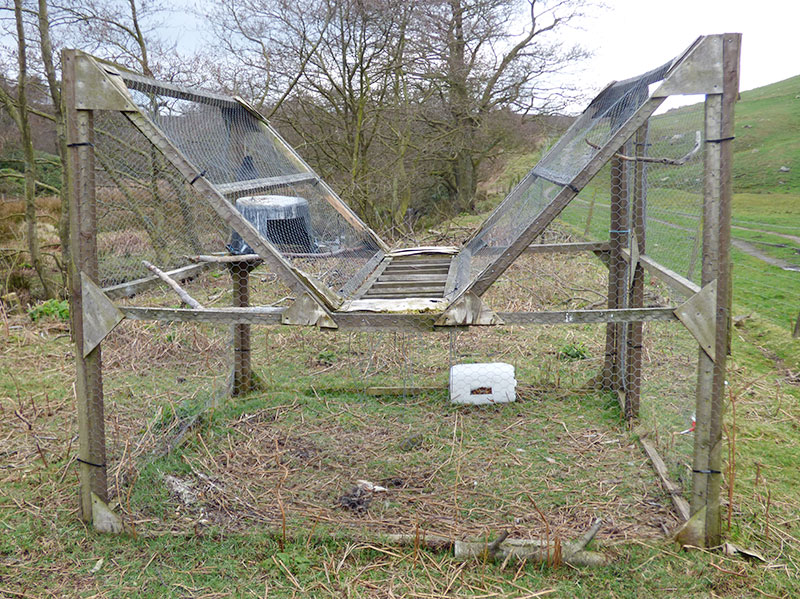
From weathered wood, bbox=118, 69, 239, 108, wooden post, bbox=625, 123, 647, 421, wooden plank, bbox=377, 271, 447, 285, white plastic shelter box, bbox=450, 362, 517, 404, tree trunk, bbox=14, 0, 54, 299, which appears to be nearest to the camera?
weathered wood, bbox=118, 69, 239, 108

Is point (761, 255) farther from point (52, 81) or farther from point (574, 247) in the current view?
point (52, 81)

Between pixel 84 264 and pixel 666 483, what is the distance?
3194 mm

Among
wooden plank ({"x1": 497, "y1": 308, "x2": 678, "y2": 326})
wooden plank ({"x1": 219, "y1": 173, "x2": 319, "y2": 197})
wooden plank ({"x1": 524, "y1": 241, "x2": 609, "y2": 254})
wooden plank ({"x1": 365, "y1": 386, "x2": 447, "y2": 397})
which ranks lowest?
wooden plank ({"x1": 365, "y1": 386, "x2": 447, "y2": 397})

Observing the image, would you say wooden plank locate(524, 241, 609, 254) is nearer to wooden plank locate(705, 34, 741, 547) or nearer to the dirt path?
wooden plank locate(705, 34, 741, 547)

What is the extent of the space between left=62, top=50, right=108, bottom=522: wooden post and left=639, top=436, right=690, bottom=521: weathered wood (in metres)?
2.87

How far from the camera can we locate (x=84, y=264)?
3.01 m

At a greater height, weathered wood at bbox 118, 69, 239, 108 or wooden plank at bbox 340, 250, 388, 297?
weathered wood at bbox 118, 69, 239, 108

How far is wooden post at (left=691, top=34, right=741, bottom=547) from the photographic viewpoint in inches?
107

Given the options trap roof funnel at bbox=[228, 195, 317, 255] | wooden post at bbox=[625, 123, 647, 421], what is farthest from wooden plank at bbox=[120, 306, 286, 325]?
wooden post at bbox=[625, 123, 647, 421]

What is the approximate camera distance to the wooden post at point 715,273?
2.71 m

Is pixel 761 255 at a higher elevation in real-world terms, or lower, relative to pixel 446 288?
lower

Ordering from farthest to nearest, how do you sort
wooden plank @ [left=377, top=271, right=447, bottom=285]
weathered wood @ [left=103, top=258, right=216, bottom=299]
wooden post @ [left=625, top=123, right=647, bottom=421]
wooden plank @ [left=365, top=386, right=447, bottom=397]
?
wooden plank @ [left=365, top=386, right=447, bottom=397] → wooden post @ [left=625, top=123, right=647, bottom=421] → wooden plank @ [left=377, top=271, right=447, bottom=285] → weathered wood @ [left=103, top=258, right=216, bottom=299]

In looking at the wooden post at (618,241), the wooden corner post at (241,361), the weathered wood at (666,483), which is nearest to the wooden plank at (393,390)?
the wooden corner post at (241,361)

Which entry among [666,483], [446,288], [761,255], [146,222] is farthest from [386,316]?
[761,255]
